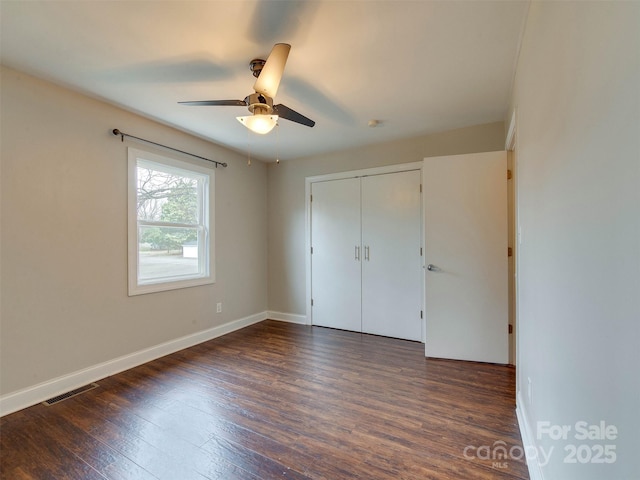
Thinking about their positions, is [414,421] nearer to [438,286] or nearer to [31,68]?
[438,286]

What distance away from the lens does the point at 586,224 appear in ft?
2.81

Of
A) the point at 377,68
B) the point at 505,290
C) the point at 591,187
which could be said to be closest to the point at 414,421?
the point at 505,290

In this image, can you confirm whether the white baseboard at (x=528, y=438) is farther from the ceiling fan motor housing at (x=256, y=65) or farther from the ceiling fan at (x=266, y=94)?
the ceiling fan motor housing at (x=256, y=65)

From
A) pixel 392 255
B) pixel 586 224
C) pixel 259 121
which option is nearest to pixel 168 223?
pixel 259 121

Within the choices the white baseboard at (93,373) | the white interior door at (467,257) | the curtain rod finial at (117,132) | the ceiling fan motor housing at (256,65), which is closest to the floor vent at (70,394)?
the white baseboard at (93,373)

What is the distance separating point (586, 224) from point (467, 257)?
2239mm

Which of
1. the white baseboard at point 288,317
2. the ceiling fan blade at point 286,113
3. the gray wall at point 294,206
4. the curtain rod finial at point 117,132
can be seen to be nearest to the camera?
the ceiling fan blade at point 286,113

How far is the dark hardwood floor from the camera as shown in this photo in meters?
1.62

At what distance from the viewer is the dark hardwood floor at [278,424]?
5.31ft

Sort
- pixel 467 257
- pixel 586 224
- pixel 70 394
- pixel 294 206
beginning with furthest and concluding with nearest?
pixel 294 206
pixel 467 257
pixel 70 394
pixel 586 224

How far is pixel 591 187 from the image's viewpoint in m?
0.81

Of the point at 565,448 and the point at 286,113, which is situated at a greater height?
the point at 286,113

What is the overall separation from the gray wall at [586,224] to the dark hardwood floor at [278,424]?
0.54 metres

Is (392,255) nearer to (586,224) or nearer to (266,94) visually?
(266,94)
